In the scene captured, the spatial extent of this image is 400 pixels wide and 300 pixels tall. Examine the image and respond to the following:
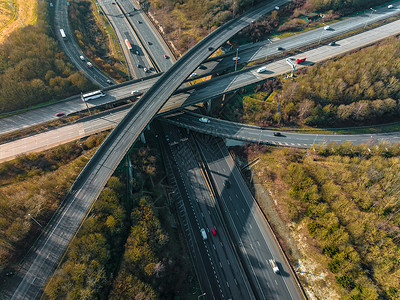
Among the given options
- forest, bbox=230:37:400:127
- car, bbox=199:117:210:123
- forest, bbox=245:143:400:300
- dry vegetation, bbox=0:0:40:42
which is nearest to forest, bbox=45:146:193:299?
car, bbox=199:117:210:123

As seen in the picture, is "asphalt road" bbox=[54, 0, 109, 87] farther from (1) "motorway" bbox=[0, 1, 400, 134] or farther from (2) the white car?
(2) the white car

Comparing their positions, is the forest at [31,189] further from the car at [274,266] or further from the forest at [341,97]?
the forest at [341,97]

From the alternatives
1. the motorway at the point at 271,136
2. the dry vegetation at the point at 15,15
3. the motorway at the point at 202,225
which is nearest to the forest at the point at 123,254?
the motorway at the point at 202,225

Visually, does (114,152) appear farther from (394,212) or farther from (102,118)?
(394,212)

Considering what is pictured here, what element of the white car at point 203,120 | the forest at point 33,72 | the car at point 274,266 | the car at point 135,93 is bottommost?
the car at point 274,266

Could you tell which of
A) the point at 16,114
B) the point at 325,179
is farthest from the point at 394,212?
the point at 16,114

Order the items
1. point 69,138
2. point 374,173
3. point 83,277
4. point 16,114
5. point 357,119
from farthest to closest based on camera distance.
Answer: point 357,119 < point 16,114 < point 69,138 < point 374,173 < point 83,277
